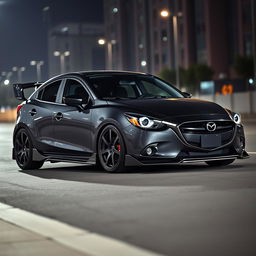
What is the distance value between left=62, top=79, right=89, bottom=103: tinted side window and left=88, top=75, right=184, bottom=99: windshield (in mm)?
215

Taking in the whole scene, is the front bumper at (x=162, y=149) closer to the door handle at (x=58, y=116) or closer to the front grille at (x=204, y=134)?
the front grille at (x=204, y=134)

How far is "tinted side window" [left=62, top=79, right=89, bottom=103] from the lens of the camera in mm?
13336

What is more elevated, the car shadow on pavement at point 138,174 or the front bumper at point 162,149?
the front bumper at point 162,149

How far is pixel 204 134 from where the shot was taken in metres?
11.9

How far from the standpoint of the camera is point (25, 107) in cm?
1441

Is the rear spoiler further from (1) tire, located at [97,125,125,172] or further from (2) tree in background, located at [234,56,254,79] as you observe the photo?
(2) tree in background, located at [234,56,254,79]

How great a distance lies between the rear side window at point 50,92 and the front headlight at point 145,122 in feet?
7.65

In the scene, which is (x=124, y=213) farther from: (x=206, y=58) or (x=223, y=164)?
(x=206, y=58)

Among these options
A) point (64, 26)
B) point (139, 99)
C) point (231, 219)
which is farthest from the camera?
point (64, 26)

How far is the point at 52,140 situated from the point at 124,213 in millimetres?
5670

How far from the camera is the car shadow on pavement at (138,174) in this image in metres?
10.9

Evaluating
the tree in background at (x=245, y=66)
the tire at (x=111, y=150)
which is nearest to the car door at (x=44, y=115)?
the tire at (x=111, y=150)

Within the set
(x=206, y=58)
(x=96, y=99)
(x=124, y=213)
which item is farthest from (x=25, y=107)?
(x=206, y=58)

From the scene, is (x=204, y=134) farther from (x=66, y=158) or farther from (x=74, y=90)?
(x=74, y=90)
